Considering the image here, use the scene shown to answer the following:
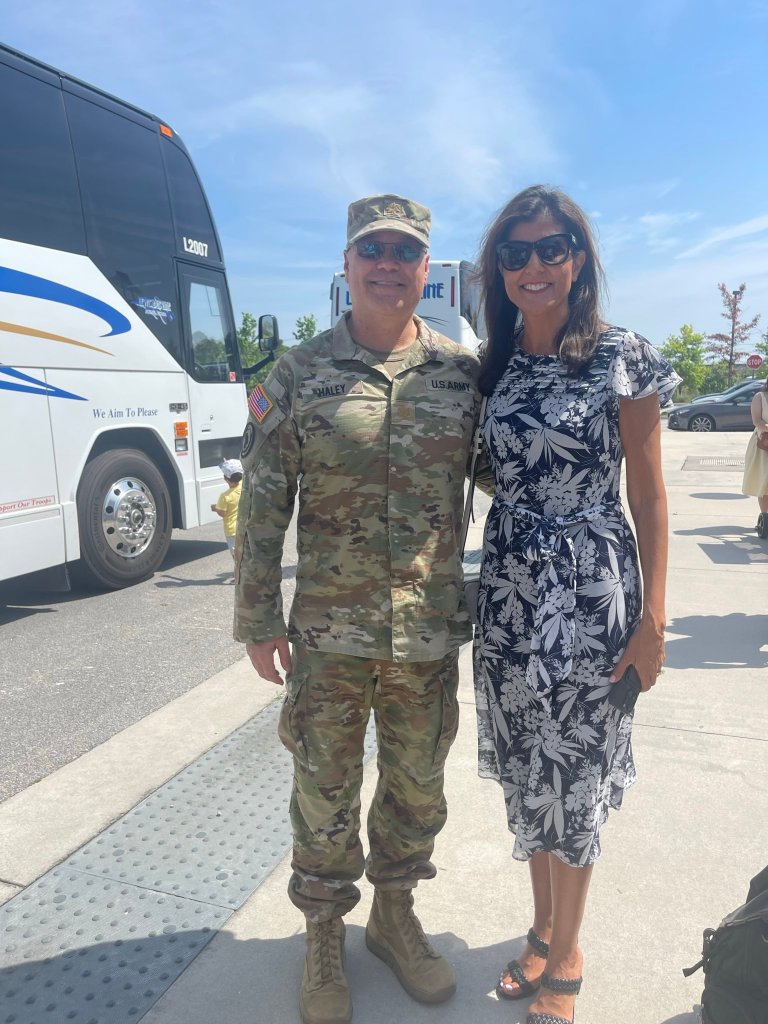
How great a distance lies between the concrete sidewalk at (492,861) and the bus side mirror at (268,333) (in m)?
4.44

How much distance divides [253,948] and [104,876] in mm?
598

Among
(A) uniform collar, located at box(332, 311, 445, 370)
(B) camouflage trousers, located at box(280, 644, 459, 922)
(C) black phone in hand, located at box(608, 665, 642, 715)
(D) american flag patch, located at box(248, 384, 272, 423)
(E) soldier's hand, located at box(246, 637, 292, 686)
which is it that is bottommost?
(B) camouflage trousers, located at box(280, 644, 459, 922)

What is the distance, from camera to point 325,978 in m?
1.99

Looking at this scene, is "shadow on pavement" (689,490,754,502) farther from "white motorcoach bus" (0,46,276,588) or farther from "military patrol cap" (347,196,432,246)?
"military patrol cap" (347,196,432,246)

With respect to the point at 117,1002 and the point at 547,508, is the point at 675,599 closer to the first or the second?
the point at 547,508

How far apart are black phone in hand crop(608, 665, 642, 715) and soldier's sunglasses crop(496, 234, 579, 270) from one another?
100 cm

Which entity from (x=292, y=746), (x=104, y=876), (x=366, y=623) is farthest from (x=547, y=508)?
(x=104, y=876)

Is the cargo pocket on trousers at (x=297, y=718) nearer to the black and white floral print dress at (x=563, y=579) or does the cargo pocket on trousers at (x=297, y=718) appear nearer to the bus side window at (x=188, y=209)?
the black and white floral print dress at (x=563, y=579)

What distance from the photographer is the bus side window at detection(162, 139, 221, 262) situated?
6.91 meters

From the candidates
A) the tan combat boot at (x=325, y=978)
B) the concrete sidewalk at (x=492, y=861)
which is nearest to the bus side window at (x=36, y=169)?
the concrete sidewalk at (x=492, y=861)

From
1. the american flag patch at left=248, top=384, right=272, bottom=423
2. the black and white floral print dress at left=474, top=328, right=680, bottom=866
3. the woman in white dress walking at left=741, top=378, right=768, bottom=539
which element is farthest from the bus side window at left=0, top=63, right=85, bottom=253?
the woman in white dress walking at left=741, top=378, right=768, bottom=539

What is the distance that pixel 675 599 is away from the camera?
558 cm

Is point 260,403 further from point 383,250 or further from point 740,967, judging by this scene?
point 740,967

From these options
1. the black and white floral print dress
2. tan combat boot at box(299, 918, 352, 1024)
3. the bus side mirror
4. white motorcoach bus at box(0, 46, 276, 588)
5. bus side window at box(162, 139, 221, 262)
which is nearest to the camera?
the black and white floral print dress
